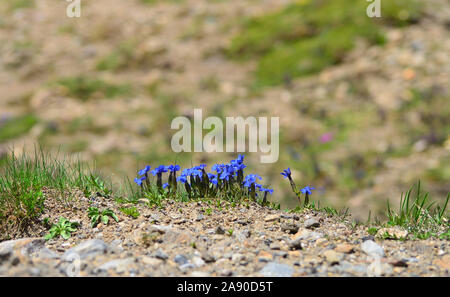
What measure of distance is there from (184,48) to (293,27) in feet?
7.39

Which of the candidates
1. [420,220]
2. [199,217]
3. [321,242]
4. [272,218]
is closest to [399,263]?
[321,242]

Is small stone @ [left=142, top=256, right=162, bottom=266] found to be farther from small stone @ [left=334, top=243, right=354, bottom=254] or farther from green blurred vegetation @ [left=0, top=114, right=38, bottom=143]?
green blurred vegetation @ [left=0, top=114, right=38, bottom=143]

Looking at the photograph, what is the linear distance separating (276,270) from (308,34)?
7.93 metres

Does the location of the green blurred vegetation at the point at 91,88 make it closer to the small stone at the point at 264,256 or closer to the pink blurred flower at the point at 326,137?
the pink blurred flower at the point at 326,137

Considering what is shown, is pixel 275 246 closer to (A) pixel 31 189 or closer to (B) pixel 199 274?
(B) pixel 199 274

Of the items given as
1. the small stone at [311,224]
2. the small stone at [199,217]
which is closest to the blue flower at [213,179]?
the small stone at [199,217]

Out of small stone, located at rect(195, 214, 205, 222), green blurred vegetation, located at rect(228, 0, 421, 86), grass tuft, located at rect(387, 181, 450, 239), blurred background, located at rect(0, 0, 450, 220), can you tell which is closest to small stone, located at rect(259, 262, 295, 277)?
small stone, located at rect(195, 214, 205, 222)

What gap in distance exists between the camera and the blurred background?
23.6 feet

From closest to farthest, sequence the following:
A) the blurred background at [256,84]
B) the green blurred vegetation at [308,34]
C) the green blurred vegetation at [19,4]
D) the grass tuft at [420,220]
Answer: the grass tuft at [420,220]
the blurred background at [256,84]
the green blurred vegetation at [308,34]
the green blurred vegetation at [19,4]

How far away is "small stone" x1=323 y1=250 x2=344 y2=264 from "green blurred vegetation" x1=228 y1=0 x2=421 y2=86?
634cm

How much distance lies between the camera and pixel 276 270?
2.76 meters

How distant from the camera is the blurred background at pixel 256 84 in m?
7.20
